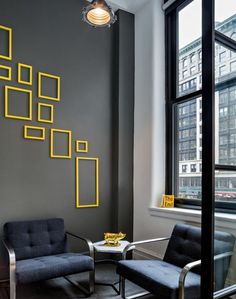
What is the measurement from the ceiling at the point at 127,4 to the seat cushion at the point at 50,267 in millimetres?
3307

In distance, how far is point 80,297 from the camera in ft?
8.94

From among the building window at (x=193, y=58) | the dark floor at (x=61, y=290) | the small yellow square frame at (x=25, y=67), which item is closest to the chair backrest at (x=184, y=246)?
the dark floor at (x=61, y=290)

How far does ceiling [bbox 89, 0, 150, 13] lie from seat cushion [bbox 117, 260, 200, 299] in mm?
3338

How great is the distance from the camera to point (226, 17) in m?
1.54

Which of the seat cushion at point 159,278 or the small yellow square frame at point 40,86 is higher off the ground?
the small yellow square frame at point 40,86

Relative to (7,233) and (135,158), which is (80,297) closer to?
(7,233)

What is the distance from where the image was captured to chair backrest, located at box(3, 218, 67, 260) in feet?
9.45

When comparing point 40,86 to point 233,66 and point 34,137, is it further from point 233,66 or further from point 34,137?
point 233,66

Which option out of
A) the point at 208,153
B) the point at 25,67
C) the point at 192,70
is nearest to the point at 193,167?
the point at 192,70

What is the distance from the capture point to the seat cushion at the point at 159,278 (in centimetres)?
217

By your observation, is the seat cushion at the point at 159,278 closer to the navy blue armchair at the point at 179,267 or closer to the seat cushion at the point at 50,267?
the navy blue armchair at the point at 179,267

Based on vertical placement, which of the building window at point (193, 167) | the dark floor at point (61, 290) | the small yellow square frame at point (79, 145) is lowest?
the dark floor at point (61, 290)

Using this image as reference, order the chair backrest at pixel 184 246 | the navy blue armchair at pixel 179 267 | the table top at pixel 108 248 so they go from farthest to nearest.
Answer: the table top at pixel 108 248 < the chair backrest at pixel 184 246 < the navy blue armchair at pixel 179 267

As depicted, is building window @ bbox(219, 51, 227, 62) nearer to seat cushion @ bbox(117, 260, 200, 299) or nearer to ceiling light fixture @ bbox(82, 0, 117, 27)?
ceiling light fixture @ bbox(82, 0, 117, 27)
